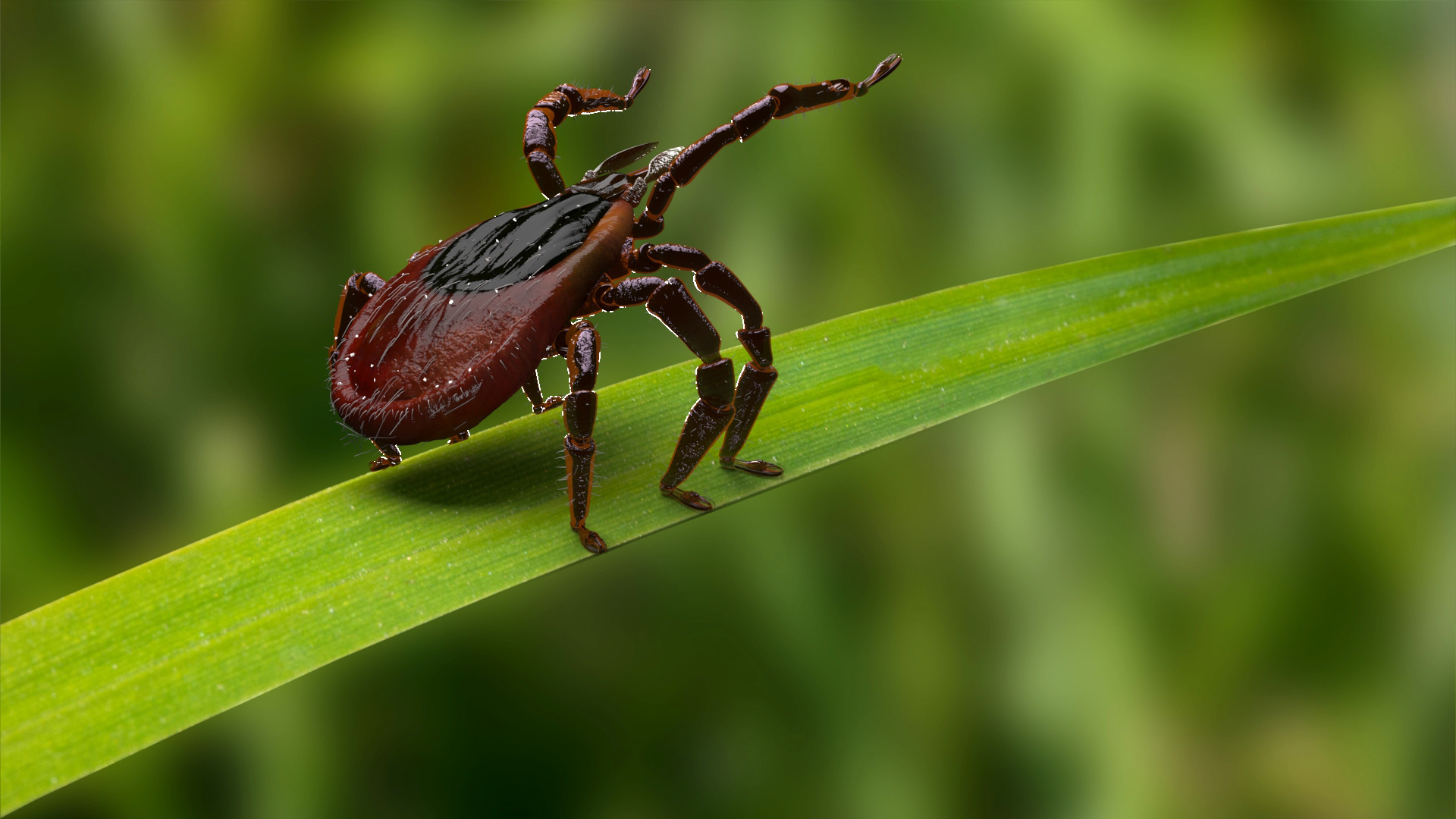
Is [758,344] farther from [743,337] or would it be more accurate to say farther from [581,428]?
[581,428]

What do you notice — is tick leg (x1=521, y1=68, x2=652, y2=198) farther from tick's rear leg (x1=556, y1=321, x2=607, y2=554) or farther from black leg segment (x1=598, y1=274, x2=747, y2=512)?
tick's rear leg (x1=556, y1=321, x2=607, y2=554)

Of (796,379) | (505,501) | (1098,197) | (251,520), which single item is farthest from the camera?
(1098,197)

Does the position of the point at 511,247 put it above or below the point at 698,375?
above

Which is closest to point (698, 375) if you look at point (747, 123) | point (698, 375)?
point (698, 375)

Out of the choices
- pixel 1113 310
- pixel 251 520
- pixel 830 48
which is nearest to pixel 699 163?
pixel 830 48

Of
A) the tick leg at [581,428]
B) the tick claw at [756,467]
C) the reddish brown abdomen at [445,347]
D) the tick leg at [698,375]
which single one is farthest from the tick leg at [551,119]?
the tick claw at [756,467]

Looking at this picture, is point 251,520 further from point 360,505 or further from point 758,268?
point 758,268

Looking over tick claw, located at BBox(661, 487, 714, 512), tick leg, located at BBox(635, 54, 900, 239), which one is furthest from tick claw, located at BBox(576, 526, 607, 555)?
tick leg, located at BBox(635, 54, 900, 239)

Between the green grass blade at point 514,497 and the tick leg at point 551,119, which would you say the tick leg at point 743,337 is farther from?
the tick leg at point 551,119
